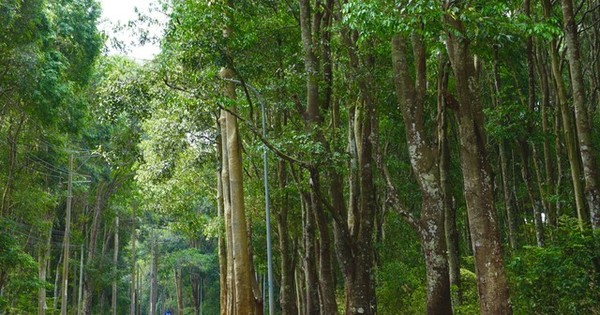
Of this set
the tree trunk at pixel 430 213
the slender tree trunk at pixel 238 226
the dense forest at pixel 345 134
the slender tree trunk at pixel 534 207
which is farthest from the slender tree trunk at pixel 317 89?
the slender tree trunk at pixel 534 207

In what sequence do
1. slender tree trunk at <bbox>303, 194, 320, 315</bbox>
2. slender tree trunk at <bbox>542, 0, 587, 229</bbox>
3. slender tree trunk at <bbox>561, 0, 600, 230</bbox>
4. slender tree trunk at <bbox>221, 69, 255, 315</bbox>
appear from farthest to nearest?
slender tree trunk at <bbox>303, 194, 320, 315</bbox>, slender tree trunk at <bbox>221, 69, 255, 315</bbox>, slender tree trunk at <bbox>542, 0, 587, 229</bbox>, slender tree trunk at <bbox>561, 0, 600, 230</bbox>

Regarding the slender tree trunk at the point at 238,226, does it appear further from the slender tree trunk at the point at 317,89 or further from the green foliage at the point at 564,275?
the green foliage at the point at 564,275

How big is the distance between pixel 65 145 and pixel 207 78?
20108mm

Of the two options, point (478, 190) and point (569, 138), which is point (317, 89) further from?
point (569, 138)

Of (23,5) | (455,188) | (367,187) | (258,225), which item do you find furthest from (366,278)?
(258,225)

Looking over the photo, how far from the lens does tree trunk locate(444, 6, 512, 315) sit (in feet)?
28.1

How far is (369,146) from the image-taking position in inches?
544

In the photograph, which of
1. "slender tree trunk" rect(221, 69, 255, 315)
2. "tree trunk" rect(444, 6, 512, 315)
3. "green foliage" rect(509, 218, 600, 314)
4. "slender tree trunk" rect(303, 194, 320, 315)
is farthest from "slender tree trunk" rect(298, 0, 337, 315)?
"green foliage" rect(509, 218, 600, 314)

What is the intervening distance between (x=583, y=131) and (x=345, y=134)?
645 cm

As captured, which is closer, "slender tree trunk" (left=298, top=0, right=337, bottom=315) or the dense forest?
the dense forest

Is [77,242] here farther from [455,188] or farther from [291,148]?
[291,148]

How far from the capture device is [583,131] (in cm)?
1150

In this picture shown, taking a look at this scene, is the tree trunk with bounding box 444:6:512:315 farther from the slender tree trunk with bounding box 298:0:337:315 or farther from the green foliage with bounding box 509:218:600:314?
the slender tree trunk with bounding box 298:0:337:315

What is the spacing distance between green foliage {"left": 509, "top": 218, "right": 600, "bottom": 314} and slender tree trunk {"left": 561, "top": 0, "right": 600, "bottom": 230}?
0.49 metres
